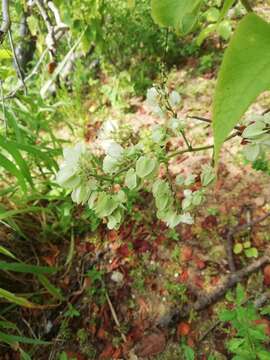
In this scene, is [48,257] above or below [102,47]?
below

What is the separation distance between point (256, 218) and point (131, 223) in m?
0.59

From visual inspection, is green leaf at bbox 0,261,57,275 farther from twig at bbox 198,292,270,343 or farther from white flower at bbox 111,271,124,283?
twig at bbox 198,292,270,343

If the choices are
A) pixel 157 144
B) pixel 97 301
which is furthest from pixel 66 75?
pixel 157 144

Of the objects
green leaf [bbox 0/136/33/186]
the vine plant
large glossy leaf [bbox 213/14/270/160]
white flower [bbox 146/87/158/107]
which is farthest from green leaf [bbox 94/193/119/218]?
green leaf [bbox 0/136/33/186]

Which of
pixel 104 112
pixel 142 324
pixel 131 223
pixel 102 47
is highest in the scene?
pixel 102 47

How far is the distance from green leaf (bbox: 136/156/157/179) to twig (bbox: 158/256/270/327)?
955 millimetres

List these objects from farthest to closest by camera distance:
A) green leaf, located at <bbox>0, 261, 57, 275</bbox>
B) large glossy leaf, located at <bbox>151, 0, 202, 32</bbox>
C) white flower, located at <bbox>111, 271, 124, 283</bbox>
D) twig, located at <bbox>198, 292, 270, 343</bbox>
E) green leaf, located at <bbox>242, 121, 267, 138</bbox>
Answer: white flower, located at <bbox>111, 271, 124, 283</bbox> < green leaf, located at <bbox>0, 261, 57, 275</bbox> < twig, located at <bbox>198, 292, 270, 343</bbox> < green leaf, located at <bbox>242, 121, 267, 138</bbox> < large glossy leaf, located at <bbox>151, 0, 202, 32</bbox>

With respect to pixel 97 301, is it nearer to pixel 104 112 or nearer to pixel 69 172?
pixel 69 172

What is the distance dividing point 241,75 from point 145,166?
0.39m

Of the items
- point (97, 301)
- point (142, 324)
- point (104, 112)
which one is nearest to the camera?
point (142, 324)

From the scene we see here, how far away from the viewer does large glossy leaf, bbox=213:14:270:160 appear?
0.27 m

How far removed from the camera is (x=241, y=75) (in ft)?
0.93

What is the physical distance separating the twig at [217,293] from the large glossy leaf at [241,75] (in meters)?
1.27

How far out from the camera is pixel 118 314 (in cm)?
161
